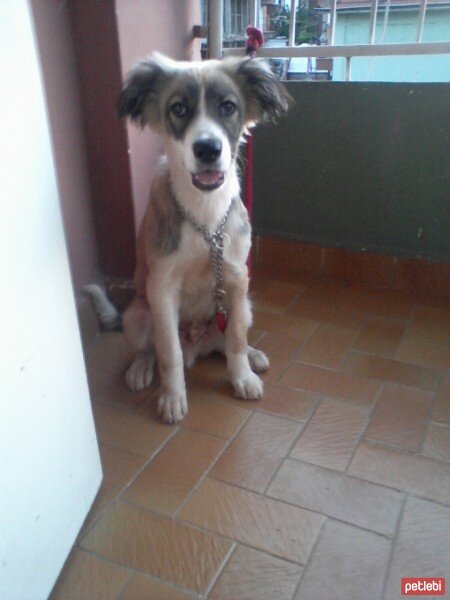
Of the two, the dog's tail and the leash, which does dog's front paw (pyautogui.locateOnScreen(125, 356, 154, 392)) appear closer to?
the dog's tail

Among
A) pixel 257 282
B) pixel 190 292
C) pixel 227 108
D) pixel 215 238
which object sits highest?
pixel 227 108

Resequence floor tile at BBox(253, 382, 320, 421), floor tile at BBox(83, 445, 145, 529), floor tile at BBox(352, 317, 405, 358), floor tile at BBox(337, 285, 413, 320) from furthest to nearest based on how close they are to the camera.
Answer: floor tile at BBox(337, 285, 413, 320) < floor tile at BBox(352, 317, 405, 358) < floor tile at BBox(253, 382, 320, 421) < floor tile at BBox(83, 445, 145, 529)

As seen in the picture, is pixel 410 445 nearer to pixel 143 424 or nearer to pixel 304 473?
pixel 304 473

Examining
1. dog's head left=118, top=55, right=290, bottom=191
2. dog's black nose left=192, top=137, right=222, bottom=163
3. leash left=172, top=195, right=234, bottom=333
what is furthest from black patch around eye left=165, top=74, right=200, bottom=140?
leash left=172, top=195, right=234, bottom=333

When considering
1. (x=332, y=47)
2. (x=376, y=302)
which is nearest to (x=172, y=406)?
(x=376, y=302)

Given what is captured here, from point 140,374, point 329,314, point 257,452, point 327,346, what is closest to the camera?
point 257,452

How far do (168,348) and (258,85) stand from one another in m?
0.90

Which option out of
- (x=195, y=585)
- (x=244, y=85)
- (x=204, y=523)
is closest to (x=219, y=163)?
(x=244, y=85)

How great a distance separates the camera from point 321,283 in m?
2.77

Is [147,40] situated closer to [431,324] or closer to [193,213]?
[193,213]

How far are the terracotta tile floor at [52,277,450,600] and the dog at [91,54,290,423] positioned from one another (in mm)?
138

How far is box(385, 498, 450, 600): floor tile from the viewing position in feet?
4.14

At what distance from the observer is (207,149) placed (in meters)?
1.45

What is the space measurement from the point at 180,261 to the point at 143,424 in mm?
571
